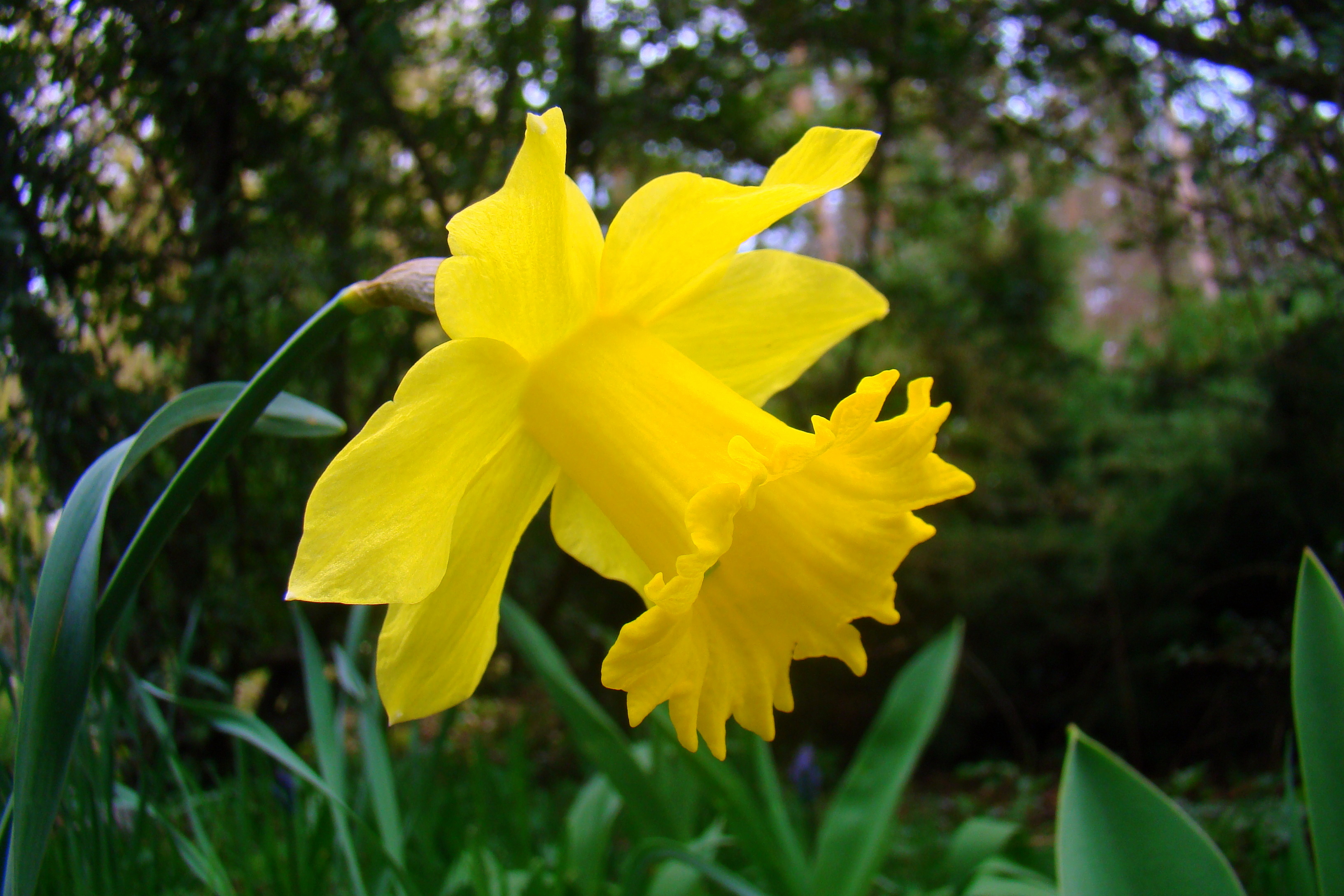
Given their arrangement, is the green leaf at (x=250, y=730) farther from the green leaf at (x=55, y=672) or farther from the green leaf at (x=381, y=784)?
the green leaf at (x=55, y=672)

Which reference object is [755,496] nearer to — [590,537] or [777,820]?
[590,537]

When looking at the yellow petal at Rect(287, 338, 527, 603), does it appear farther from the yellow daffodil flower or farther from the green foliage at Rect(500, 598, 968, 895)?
the green foliage at Rect(500, 598, 968, 895)

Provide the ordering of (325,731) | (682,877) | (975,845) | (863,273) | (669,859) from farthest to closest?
1. (863,273)
2. (975,845)
3. (682,877)
4. (325,731)
5. (669,859)

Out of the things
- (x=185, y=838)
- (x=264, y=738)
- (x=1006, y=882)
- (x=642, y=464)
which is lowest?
(x=1006, y=882)

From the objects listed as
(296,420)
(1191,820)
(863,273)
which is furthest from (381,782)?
(863,273)

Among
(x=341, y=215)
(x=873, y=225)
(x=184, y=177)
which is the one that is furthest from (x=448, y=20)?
(x=873, y=225)

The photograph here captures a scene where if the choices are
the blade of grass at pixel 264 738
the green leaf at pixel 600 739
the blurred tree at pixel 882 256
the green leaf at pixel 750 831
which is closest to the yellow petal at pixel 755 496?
the blade of grass at pixel 264 738

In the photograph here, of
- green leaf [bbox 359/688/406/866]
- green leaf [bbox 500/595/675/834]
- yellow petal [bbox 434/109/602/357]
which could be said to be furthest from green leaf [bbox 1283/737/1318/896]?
green leaf [bbox 359/688/406/866]
